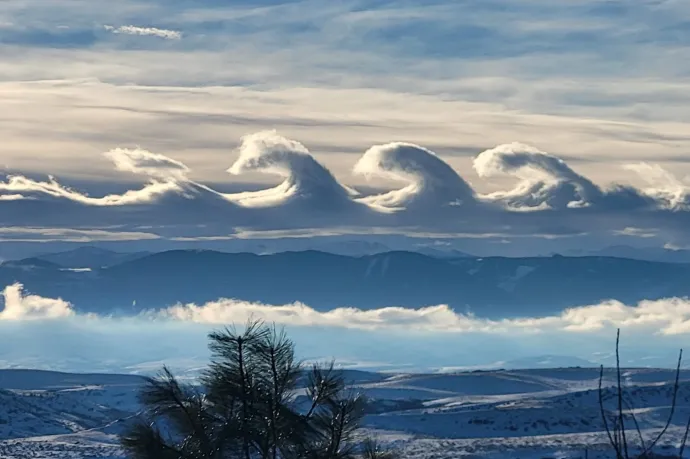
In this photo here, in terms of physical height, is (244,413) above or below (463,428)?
above

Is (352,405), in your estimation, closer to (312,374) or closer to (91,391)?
(312,374)

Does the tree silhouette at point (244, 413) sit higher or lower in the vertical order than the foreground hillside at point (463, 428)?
higher

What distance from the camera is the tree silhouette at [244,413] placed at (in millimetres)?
12359

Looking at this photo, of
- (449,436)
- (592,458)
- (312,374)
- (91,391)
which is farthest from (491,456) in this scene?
(91,391)

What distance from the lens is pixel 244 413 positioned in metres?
12.6

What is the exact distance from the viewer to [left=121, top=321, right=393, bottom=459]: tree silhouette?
12.4 m

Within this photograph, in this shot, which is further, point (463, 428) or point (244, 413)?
point (463, 428)

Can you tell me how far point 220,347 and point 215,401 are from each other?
2.09 ft

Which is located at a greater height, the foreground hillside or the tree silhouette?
the tree silhouette

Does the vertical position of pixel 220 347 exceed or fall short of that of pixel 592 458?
it exceeds it

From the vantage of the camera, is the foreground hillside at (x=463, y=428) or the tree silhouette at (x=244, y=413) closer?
the tree silhouette at (x=244, y=413)

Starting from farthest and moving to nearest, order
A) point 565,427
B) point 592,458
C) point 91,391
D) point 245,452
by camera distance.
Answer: point 91,391
point 565,427
point 592,458
point 245,452

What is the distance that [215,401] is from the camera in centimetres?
1288

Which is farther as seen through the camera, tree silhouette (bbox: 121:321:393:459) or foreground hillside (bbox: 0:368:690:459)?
foreground hillside (bbox: 0:368:690:459)
